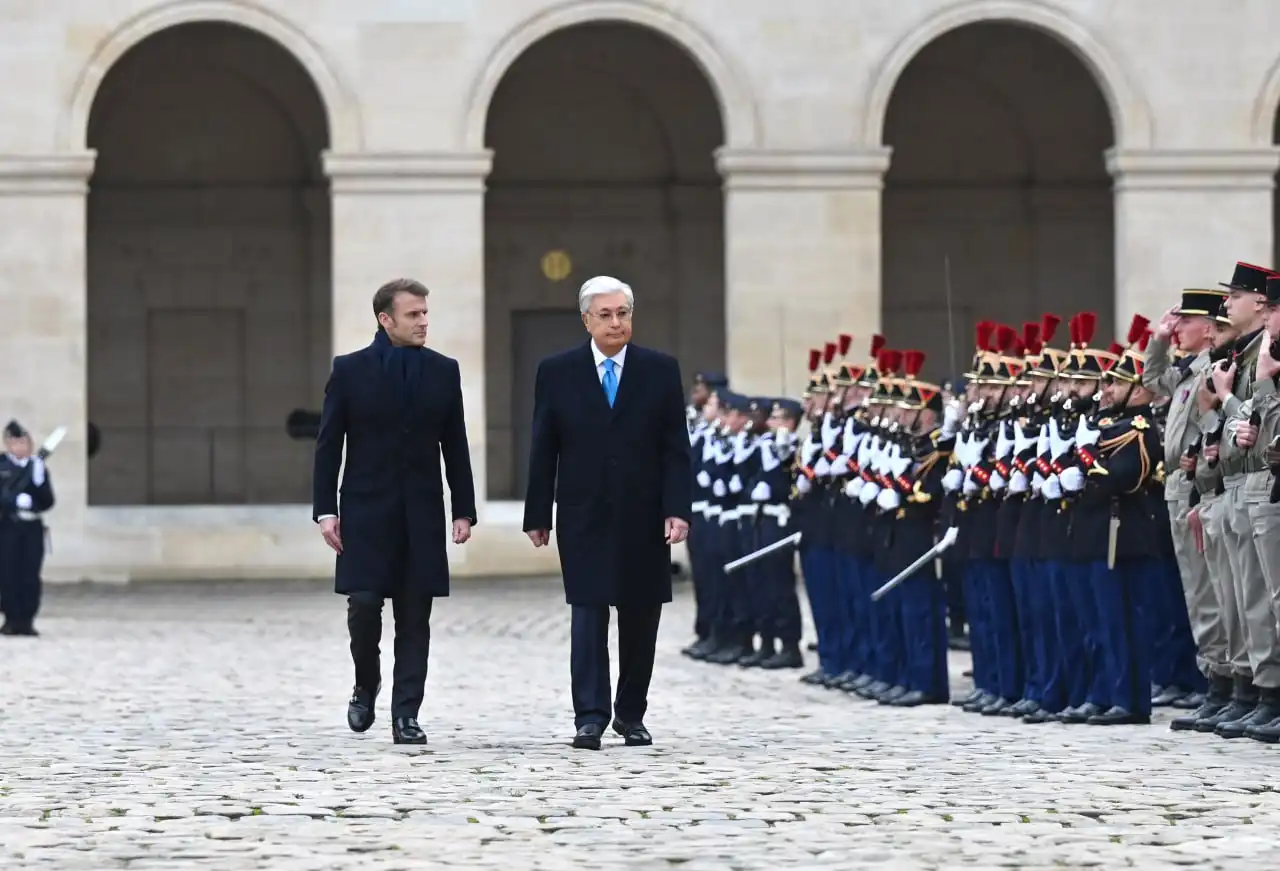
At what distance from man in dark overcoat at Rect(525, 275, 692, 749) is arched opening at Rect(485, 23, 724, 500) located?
67.5 feet

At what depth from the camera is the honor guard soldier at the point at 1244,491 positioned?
1177 centimetres

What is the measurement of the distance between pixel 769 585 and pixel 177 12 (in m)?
11.7

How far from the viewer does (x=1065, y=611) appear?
13383 mm

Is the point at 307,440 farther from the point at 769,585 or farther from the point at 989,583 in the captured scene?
the point at 989,583

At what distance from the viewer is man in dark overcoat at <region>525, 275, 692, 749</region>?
449 inches

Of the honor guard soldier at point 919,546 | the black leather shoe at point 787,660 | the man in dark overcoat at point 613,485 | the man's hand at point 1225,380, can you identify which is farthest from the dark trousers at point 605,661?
the black leather shoe at point 787,660

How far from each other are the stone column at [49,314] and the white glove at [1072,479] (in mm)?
15400

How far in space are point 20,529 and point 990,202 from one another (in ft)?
48.3

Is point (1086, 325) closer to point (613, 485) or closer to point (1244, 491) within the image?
point (1244, 491)

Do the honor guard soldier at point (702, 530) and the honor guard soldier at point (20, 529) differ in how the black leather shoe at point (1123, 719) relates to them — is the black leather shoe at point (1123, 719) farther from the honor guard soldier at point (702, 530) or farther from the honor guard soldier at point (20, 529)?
the honor guard soldier at point (20, 529)

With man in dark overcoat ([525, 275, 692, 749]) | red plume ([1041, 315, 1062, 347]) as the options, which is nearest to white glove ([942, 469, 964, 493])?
red plume ([1041, 315, 1062, 347])

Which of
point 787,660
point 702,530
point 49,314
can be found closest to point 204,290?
point 49,314

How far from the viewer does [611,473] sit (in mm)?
11500

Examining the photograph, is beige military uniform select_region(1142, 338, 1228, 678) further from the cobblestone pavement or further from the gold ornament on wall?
the gold ornament on wall
